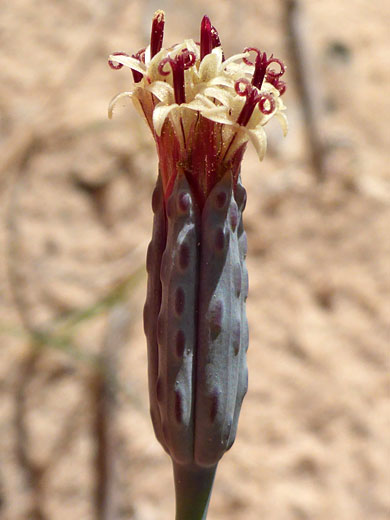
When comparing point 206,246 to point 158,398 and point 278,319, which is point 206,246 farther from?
point 278,319

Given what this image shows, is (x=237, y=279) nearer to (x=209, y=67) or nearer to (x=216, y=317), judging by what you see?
(x=216, y=317)

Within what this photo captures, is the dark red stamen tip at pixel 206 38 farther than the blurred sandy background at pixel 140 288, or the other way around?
the blurred sandy background at pixel 140 288

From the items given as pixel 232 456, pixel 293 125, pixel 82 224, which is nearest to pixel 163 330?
pixel 232 456

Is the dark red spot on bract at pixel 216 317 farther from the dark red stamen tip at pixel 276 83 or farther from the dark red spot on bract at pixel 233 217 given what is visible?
the dark red stamen tip at pixel 276 83

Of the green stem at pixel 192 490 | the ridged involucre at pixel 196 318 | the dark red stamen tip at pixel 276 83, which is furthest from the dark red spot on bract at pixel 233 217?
the green stem at pixel 192 490

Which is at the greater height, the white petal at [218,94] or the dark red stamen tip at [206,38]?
the dark red stamen tip at [206,38]

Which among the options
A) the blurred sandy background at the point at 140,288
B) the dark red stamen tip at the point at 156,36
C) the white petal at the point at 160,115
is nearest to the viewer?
the white petal at the point at 160,115

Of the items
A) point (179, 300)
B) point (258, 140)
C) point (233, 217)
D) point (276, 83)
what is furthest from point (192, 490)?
point (276, 83)
